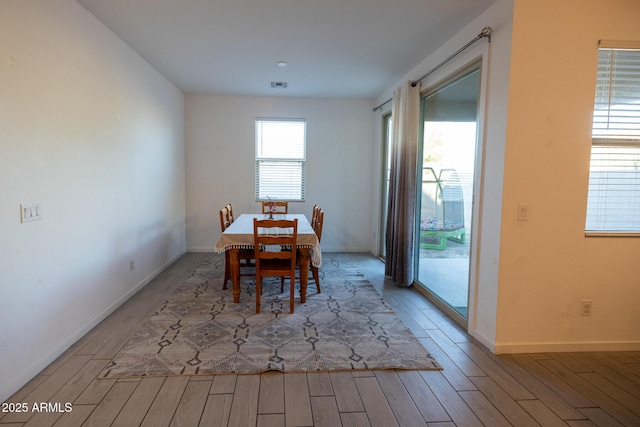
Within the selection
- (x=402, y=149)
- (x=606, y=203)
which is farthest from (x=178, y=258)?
(x=606, y=203)

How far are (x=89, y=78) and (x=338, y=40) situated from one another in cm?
224

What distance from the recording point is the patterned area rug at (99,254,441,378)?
8.27 feet

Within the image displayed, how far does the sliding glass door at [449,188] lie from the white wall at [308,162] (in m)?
2.14

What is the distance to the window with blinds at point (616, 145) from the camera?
107 inches

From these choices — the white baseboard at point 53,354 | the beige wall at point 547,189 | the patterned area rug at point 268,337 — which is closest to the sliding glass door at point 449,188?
the beige wall at point 547,189

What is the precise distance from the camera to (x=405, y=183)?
4.32 meters

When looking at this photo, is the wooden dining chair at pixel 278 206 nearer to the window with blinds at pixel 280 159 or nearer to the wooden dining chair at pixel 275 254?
the window with blinds at pixel 280 159

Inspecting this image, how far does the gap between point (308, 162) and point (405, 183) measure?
2351 millimetres

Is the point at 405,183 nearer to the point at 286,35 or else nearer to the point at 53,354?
the point at 286,35

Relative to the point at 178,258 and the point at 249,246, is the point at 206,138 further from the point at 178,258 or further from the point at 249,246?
the point at 249,246

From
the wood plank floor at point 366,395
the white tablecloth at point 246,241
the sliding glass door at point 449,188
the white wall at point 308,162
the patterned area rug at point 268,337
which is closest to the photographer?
the wood plank floor at point 366,395

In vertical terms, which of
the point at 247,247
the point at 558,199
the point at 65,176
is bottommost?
the point at 247,247

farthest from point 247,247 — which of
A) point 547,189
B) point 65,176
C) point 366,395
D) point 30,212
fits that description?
point 547,189

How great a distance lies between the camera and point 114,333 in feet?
9.81
